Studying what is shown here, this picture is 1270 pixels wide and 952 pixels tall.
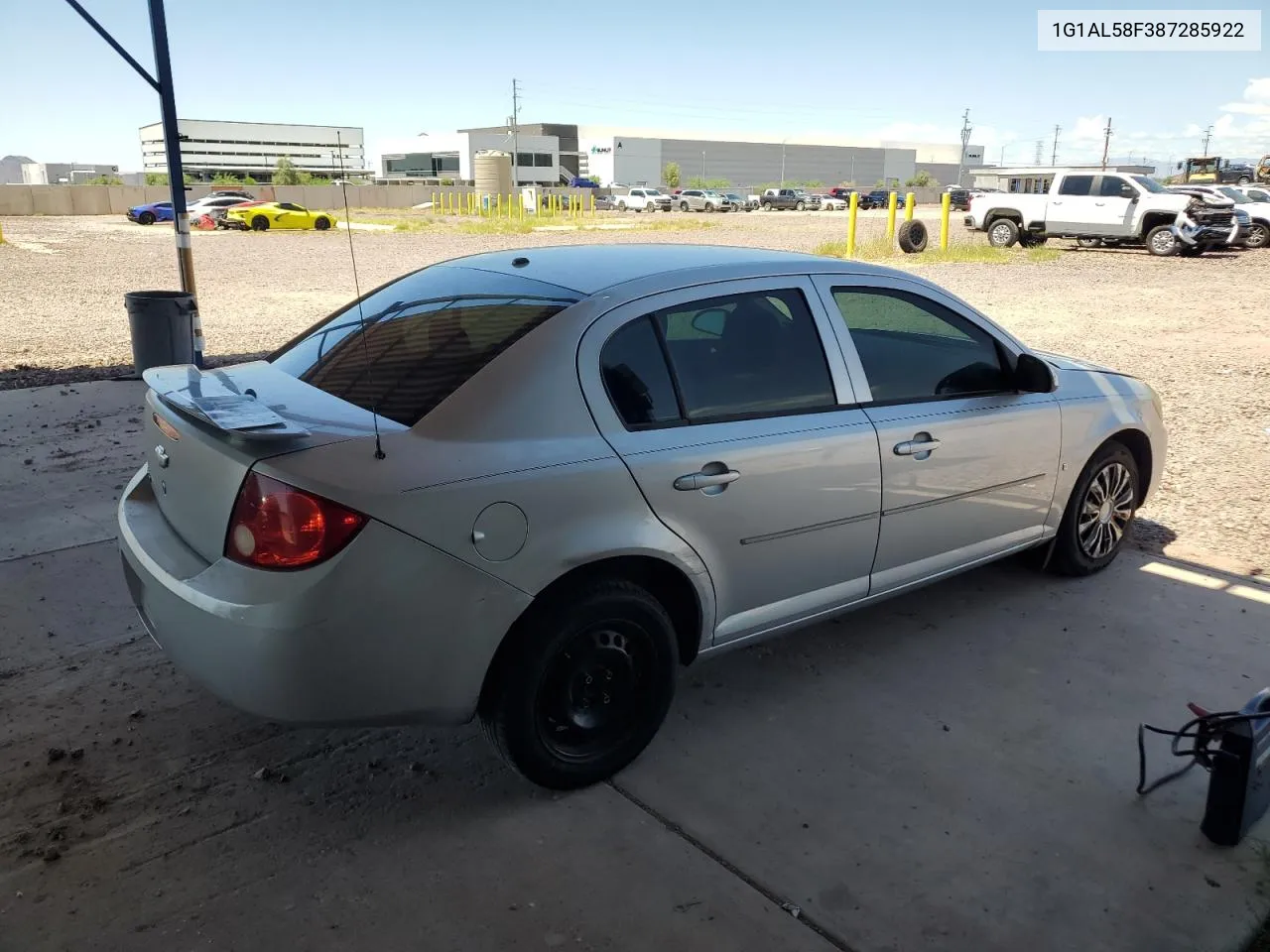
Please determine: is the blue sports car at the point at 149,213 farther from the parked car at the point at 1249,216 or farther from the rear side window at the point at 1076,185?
the parked car at the point at 1249,216

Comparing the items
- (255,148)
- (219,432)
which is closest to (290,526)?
(219,432)

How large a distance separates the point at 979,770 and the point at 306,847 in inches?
84.0

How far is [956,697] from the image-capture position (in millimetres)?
3754

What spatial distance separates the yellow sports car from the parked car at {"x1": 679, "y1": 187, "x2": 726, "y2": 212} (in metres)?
32.8

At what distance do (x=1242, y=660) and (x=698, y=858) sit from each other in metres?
2.59

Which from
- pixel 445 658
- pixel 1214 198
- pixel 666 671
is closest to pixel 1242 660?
pixel 666 671

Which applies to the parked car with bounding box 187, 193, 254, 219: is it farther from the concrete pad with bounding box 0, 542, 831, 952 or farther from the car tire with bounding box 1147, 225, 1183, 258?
the concrete pad with bounding box 0, 542, 831, 952

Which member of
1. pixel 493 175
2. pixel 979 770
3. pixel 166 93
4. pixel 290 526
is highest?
pixel 493 175

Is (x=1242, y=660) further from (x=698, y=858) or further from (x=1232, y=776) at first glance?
(x=698, y=858)

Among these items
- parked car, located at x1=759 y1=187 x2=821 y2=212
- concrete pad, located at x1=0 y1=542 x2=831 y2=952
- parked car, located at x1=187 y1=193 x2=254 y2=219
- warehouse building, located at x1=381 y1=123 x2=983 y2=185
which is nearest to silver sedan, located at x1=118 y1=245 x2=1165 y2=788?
concrete pad, located at x1=0 y1=542 x2=831 y2=952

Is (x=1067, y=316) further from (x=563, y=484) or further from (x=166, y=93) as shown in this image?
(x=563, y=484)

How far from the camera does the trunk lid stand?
8.86ft

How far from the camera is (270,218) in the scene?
4053 centimetres

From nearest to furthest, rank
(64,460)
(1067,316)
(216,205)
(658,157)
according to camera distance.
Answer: (64,460) < (1067,316) < (216,205) < (658,157)
